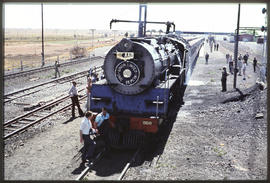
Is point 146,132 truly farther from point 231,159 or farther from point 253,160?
point 253,160

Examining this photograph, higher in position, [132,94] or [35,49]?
[35,49]

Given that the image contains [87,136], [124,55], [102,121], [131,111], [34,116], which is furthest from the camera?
[34,116]

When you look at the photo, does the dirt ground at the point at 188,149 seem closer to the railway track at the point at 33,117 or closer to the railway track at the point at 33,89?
the railway track at the point at 33,117

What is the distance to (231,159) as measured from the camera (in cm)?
836

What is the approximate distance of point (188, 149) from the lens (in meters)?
9.00

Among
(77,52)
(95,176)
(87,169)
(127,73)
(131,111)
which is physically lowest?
(95,176)

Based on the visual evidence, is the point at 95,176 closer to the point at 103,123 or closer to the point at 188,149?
the point at 103,123

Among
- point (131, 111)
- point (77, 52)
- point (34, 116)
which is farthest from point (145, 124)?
point (77, 52)

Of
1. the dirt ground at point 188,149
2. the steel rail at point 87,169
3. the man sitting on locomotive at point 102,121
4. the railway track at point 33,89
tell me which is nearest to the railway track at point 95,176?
the steel rail at point 87,169

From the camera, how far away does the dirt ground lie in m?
7.43

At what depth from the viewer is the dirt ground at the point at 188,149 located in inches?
293

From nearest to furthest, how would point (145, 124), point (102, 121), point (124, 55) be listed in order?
point (102, 121) → point (145, 124) → point (124, 55)

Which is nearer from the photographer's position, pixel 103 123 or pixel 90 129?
pixel 90 129

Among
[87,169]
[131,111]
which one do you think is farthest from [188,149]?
[87,169]
